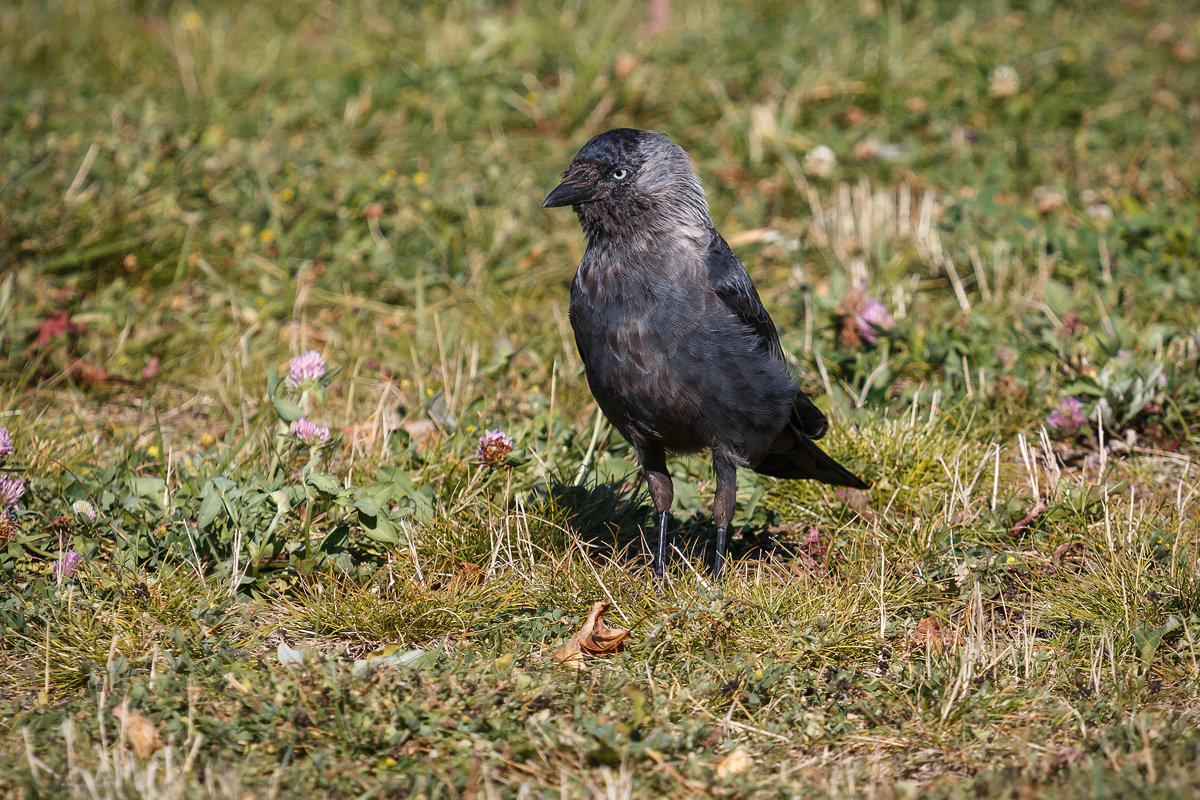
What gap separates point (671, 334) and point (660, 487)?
0.62 metres

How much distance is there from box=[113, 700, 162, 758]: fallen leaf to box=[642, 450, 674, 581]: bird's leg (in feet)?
5.63

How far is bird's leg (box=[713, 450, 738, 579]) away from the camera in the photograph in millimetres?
3867

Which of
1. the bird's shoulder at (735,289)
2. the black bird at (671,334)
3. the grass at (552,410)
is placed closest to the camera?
the grass at (552,410)

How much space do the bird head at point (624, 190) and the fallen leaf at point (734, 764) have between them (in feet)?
5.77

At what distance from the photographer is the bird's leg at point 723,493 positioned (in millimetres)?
3867

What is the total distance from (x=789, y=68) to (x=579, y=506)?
4.23 metres

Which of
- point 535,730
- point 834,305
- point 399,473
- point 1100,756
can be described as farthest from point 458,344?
point 1100,756

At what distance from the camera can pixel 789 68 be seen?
7270 mm

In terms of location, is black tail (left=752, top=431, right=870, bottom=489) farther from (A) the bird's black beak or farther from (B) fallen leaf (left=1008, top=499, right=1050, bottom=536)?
(A) the bird's black beak

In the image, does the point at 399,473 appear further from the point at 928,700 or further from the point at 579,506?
the point at 928,700

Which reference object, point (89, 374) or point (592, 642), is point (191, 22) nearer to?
point (89, 374)

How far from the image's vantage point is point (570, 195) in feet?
12.7

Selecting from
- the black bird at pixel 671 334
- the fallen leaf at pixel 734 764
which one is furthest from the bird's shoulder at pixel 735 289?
the fallen leaf at pixel 734 764

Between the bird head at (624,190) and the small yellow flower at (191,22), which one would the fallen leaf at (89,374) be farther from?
the small yellow flower at (191,22)
